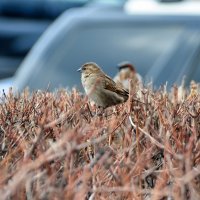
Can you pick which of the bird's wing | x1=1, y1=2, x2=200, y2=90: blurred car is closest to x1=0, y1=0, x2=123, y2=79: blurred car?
x1=1, y1=2, x2=200, y2=90: blurred car

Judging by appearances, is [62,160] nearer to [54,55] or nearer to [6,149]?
[6,149]

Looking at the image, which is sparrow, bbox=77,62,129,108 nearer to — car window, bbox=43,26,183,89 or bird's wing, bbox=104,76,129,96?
bird's wing, bbox=104,76,129,96

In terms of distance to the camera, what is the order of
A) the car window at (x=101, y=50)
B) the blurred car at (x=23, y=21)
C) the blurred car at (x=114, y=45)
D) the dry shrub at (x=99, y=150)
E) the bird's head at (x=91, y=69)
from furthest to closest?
the blurred car at (x=23, y=21)
the car window at (x=101, y=50)
the blurred car at (x=114, y=45)
the bird's head at (x=91, y=69)
the dry shrub at (x=99, y=150)

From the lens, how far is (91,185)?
379 cm

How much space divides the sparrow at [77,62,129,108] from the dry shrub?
1.19 ft

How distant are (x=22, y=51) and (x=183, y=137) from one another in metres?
20.7

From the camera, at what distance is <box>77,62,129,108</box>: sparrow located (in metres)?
5.75

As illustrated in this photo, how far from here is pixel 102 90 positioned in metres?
6.11

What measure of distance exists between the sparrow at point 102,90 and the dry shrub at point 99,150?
0.36 m

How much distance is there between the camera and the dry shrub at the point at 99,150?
3297 mm

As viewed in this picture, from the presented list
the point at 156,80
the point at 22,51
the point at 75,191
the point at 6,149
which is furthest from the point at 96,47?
the point at 22,51

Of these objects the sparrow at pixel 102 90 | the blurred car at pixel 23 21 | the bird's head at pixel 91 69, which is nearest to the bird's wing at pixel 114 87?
the sparrow at pixel 102 90

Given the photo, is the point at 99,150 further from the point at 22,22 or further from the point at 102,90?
the point at 22,22

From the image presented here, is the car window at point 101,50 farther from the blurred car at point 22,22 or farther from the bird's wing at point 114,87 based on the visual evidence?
the blurred car at point 22,22
